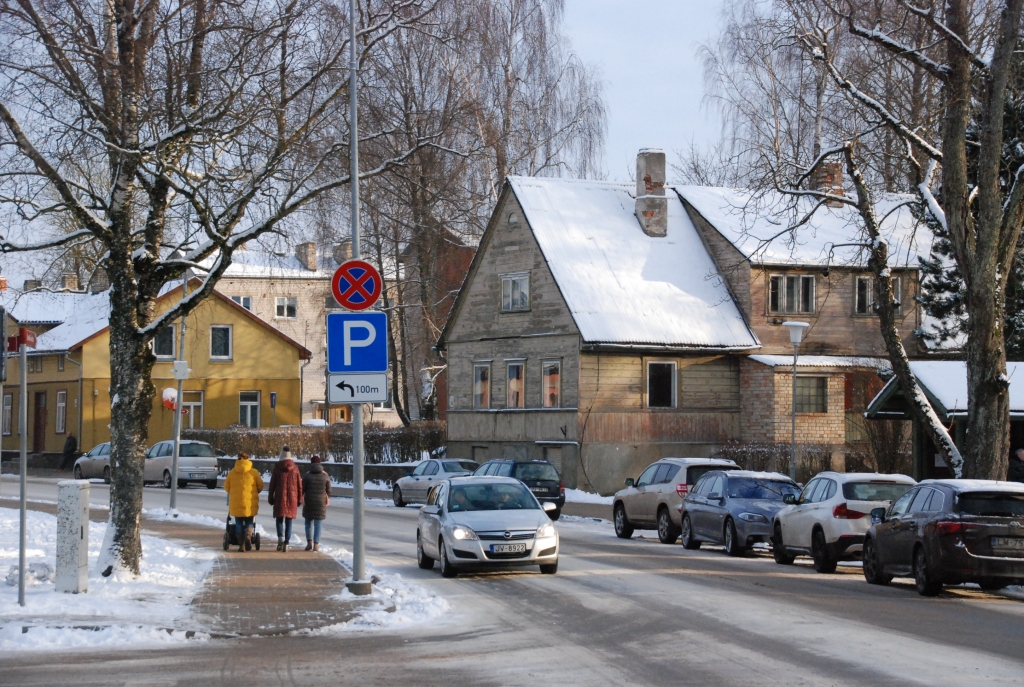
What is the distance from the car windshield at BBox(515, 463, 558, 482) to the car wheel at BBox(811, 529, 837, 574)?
12.4 meters

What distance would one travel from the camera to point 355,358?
603 inches

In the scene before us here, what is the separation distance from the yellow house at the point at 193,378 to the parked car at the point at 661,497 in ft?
121

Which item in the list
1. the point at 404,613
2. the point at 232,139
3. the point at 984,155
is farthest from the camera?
the point at 984,155

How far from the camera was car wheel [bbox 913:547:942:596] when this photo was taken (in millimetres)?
16203

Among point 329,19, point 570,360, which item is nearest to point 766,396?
point 570,360

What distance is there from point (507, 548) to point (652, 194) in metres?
29.4

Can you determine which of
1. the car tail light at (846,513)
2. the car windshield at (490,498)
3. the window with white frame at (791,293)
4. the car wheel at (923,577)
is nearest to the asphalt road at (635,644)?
the car wheel at (923,577)

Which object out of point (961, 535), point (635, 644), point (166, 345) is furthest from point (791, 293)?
point (635, 644)

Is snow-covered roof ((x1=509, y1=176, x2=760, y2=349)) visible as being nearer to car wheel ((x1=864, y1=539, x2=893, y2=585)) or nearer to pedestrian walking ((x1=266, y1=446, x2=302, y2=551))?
pedestrian walking ((x1=266, y1=446, x2=302, y2=551))

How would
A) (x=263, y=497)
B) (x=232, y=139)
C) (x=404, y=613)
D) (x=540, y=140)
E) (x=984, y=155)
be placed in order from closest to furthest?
(x=404, y=613) → (x=232, y=139) → (x=984, y=155) → (x=263, y=497) → (x=540, y=140)

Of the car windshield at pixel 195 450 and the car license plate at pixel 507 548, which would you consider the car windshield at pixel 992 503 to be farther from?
the car windshield at pixel 195 450

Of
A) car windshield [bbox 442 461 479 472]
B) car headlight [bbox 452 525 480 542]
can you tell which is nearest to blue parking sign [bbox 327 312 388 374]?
car headlight [bbox 452 525 480 542]

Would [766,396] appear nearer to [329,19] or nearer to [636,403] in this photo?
[636,403]

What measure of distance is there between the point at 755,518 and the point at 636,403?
1913cm
